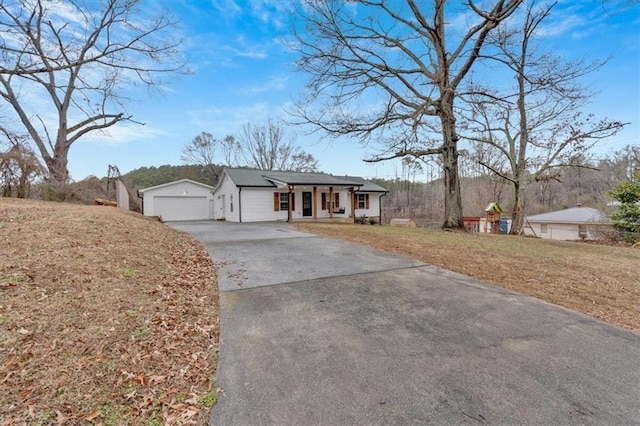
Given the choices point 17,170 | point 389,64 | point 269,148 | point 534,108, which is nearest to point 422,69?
point 389,64

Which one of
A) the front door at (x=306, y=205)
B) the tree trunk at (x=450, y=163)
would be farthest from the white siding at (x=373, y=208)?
the tree trunk at (x=450, y=163)

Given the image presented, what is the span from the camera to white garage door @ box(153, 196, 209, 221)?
71.1 ft

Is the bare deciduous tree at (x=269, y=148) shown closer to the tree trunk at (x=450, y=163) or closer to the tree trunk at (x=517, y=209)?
the tree trunk at (x=517, y=209)

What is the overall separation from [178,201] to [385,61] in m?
18.0

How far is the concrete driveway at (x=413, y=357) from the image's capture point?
2059 millimetres

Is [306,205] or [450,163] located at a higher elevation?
[450,163]

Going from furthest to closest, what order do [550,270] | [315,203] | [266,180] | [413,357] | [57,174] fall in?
[266,180], [315,203], [57,174], [550,270], [413,357]

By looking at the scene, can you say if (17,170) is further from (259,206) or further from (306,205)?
(306,205)

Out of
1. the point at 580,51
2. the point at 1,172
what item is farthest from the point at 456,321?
the point at 1,172

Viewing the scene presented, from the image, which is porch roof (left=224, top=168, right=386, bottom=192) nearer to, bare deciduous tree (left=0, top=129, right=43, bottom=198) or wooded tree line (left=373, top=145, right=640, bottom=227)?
bare deciduous tree (left=0, top=129, right=43, bottom=198)

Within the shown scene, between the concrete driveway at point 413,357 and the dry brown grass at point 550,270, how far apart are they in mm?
588

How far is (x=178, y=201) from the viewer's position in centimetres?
2247

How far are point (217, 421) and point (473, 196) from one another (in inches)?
1462

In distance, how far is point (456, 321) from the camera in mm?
3512
